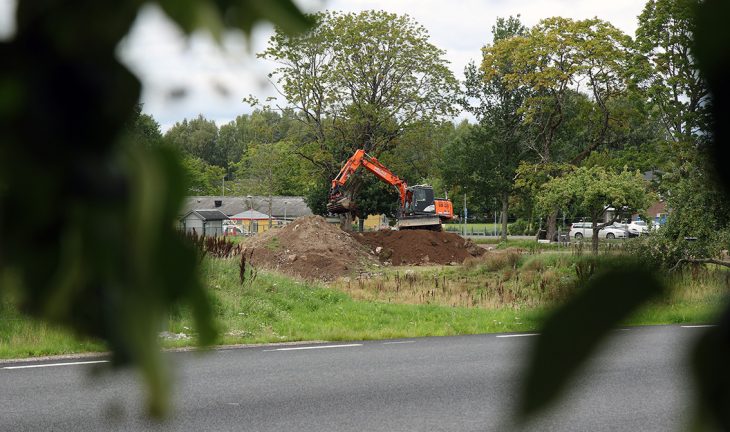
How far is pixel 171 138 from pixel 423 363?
357 inches

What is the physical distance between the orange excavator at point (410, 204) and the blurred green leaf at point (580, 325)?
2782 cm

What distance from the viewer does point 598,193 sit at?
85.9 feet

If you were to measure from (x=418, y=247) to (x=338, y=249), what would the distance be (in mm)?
3565

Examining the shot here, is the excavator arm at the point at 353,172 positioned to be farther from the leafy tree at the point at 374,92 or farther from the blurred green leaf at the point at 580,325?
the blurred green leaf at the point at 580,325

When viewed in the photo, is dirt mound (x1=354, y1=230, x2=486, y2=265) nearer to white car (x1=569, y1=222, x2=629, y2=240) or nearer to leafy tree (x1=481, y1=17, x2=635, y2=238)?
leafy tree (x1=481, y1=17, x2=635, y2=238)

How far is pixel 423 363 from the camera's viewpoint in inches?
360

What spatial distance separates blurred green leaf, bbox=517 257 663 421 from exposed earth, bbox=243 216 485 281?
21.6m

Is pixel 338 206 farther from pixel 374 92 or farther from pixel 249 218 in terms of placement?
pixel 249 218

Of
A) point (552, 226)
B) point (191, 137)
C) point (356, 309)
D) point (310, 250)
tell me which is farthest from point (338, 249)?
point (191, 137)

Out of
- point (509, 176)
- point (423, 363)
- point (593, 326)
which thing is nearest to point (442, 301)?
point (423, 363)

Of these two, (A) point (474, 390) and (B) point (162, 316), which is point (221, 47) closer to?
(B) point (162, 316)

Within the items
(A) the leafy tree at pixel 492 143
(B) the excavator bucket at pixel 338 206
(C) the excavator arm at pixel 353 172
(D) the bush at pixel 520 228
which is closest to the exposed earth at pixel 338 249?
(B) the excavator bucket at pixel 338 206

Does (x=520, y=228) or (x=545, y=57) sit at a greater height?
(x=545, y=57)

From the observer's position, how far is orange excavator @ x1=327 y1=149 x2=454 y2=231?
28.5 meters
